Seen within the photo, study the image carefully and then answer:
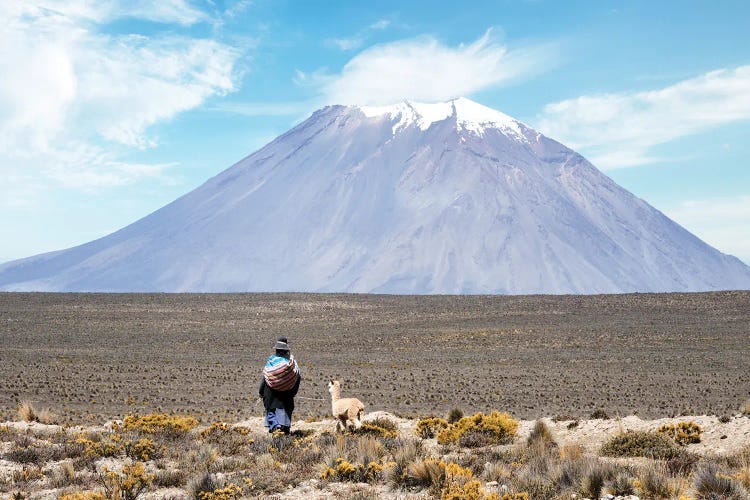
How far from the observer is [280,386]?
507 inches

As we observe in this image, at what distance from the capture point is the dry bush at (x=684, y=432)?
12.3 meters

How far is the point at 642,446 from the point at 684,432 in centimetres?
194

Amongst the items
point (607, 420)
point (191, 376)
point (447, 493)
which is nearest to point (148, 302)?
point (191, 376)

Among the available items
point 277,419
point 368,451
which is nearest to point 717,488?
point 368,451

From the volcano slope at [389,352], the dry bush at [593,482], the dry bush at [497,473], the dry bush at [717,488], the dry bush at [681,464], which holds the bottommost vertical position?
the volcano slope at [389,352]

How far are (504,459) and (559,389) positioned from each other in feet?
66.3

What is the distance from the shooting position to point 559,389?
30.0 m

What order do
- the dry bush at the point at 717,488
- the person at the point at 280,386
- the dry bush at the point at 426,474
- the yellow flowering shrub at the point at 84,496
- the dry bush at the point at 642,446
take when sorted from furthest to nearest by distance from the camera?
the person at the point at 280,386
the dry bush at the point at 642,446
the dry bush at the point at 426,474
the yellow flowering shrub at the point at 84,496
the dry bush at the point at 717,488

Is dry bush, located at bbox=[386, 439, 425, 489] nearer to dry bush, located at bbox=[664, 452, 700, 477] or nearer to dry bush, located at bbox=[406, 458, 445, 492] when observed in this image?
dry bush, located at bbox=[406, 458, 445, 492]

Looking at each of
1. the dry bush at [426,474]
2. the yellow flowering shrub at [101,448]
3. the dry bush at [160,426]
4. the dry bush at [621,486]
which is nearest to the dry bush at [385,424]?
the dry bush at [160,426]

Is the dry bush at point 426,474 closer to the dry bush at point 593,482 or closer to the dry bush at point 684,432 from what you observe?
the dry bush at point 593,482

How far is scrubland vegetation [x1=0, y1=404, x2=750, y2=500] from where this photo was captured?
839 centimetres

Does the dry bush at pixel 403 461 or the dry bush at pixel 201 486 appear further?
the dry bush at pixel 403 461

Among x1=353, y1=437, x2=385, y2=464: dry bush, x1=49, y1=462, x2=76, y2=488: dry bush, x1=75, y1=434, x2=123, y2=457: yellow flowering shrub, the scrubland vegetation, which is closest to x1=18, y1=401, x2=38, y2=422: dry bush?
the scrubland vegetation
